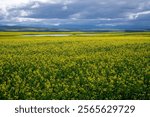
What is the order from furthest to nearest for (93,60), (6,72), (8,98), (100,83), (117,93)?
(93,60)
(6,72)
(100,83)
(117,93)
(8,98)

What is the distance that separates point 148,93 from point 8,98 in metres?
5.44

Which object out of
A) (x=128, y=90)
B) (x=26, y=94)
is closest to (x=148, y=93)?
(x=128, y=90)

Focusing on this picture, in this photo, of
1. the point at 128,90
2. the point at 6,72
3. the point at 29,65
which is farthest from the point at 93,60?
the point at 128,90

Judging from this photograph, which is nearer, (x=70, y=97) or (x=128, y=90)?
(x=70, y=97)

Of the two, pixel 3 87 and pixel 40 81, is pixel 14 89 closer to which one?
pixel 3 87

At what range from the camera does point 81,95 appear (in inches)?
488

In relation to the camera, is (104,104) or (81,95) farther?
(81,95)

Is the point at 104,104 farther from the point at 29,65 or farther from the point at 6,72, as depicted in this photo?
the point at 29,65

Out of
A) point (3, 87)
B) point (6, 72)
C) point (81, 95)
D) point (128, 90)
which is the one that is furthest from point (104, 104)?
point (6, 72)

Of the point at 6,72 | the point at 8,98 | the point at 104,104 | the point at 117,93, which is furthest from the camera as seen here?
the point at 6,72

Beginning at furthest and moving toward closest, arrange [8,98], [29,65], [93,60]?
[93,60] < [29,65] < [8,98]

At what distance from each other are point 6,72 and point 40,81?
11.7 feet

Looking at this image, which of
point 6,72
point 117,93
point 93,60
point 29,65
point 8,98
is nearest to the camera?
point 8,98

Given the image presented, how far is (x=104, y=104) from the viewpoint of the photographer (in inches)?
414
